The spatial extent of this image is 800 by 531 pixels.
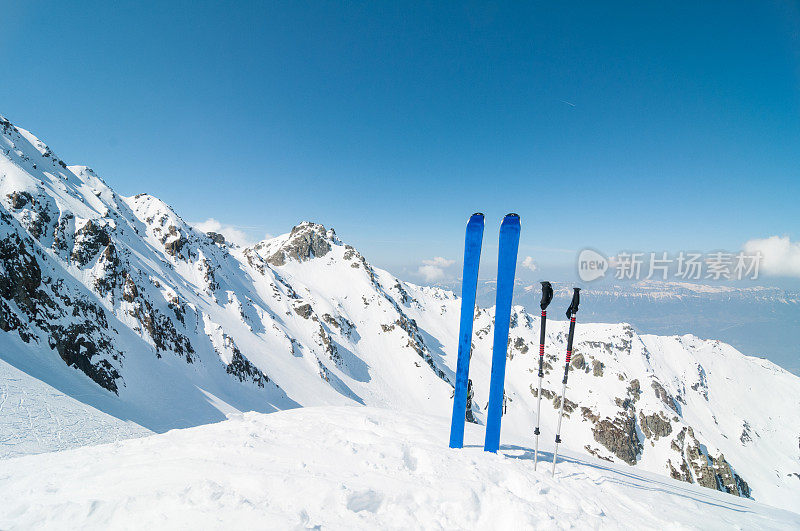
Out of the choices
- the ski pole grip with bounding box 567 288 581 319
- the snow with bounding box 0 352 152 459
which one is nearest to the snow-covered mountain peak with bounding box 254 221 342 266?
the snow with bounding box 0 352 152 459

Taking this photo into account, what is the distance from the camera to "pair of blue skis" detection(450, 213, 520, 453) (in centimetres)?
813

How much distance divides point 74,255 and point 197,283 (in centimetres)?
2976

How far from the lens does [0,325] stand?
22031mm

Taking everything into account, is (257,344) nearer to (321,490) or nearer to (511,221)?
(321,490)

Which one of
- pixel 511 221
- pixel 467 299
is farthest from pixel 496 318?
pixel 511 221

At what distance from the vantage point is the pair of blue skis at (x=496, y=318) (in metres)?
8.13

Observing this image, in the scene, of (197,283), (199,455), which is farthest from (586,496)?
(197,283)

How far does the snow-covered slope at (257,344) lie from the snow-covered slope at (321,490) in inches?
454

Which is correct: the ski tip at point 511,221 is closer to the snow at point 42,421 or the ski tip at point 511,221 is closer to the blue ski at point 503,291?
the blue ski at point 503,291

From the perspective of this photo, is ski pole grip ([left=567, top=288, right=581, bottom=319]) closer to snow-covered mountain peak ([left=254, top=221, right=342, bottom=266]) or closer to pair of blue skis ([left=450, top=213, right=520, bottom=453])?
pair of blue skis ([left=450, top=213, right=520, bottom=453])

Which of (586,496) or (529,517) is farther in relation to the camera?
(586,496)

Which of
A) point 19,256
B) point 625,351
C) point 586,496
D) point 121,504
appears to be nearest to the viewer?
point 121,504

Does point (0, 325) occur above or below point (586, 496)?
below

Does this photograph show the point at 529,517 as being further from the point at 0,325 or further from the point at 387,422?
the point at 0,325
